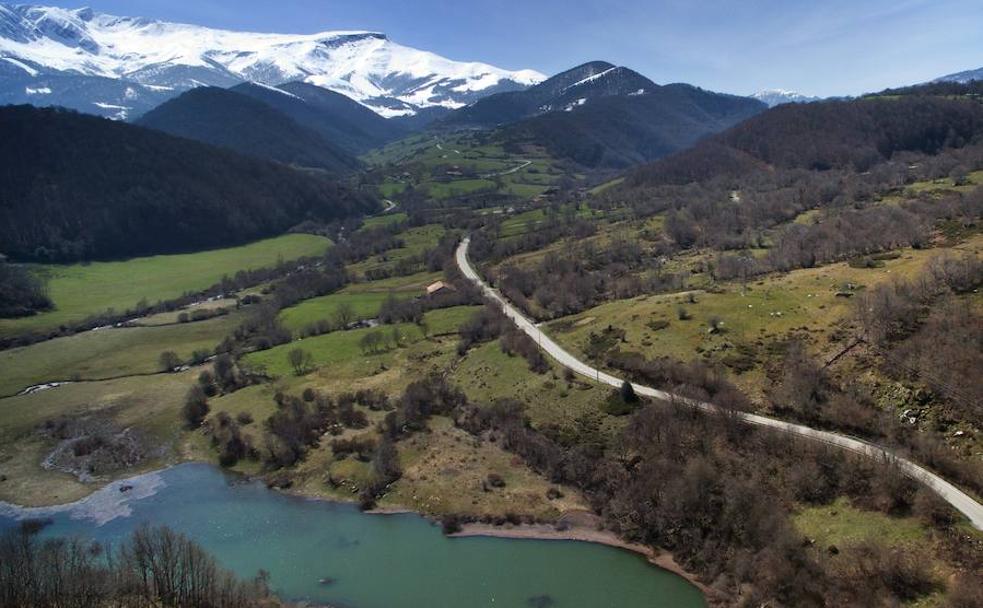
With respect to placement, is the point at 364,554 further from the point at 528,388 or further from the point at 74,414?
the point at 74,414

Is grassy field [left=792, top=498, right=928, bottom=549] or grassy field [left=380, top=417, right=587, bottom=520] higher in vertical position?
grassy field [left=792, top=498, right=928, bottom=549]

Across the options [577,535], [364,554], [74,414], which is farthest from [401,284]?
[577,535]

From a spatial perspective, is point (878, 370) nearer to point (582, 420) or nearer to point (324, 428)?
point (582, 420)

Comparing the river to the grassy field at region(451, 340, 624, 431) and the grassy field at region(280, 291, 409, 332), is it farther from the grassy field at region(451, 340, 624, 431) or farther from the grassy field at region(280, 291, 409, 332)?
the grassy field at region(280, 291, 409, 332)

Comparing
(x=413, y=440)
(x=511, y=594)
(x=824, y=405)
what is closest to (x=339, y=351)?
(x=413, y=440)

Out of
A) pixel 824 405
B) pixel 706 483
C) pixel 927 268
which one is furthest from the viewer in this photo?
pixel 927 268

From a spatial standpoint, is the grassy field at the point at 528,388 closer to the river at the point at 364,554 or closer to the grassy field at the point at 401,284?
the river at the point at 364,554

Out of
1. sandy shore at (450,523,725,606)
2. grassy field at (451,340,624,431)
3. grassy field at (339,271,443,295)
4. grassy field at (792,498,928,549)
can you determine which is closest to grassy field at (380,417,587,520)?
sandy shore at (450,523,725,606)
